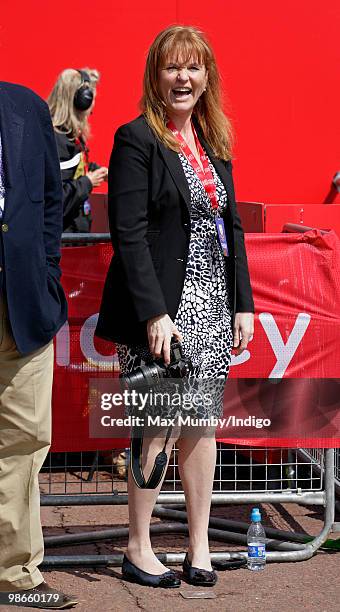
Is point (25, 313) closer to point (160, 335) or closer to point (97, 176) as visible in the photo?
point (160, 335)

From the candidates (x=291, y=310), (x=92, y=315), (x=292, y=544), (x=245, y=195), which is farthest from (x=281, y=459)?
(x=245, y=195)

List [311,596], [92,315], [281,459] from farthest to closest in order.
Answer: [281,459] → [92,315] → [311,596]

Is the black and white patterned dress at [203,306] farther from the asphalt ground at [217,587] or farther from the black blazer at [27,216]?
the asphalt ground at [217,587]

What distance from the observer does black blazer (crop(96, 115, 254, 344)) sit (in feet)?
15.5

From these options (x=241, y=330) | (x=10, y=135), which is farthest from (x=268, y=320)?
(x=10, y=135)

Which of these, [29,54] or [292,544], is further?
[29,54]

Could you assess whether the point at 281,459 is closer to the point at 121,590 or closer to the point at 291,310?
the point at 291,310

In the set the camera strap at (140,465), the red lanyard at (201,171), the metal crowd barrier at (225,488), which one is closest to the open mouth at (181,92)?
the red lanyard at (201,171)

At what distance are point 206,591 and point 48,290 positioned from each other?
1492 mm

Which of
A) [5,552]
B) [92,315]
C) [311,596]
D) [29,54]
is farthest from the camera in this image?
[29,54]

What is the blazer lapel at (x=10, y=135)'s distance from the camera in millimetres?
4273

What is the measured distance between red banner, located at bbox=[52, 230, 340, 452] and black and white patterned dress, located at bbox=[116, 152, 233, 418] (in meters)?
0.45

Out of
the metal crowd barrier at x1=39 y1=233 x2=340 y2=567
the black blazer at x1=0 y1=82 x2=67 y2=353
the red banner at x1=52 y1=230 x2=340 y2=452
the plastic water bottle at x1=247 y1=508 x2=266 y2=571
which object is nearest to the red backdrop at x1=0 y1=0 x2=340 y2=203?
the red banner at x1=52 y1=230 x2=340 y2=452

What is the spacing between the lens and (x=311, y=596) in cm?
489
